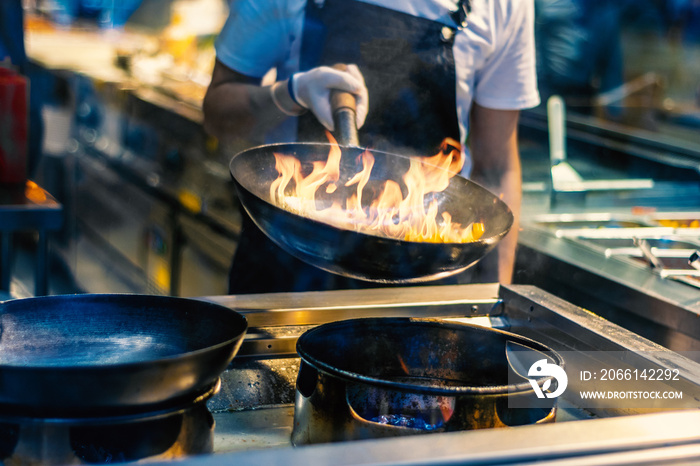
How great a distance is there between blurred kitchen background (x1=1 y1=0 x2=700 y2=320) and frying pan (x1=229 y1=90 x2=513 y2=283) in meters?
0.72

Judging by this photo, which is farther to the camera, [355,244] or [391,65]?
[391,65]

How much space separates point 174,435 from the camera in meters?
0.72

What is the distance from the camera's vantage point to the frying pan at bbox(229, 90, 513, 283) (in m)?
0.83

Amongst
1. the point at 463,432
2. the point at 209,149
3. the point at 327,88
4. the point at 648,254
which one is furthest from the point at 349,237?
the point at 209,149

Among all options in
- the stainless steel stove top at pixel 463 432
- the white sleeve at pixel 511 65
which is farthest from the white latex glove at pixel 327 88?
the white sleeve at pixel 511 65

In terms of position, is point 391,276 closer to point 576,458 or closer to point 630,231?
point 576,458

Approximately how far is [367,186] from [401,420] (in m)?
0.43

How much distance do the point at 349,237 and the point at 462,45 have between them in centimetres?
91

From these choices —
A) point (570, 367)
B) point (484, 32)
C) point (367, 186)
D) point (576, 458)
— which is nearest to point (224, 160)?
point (484, 32)

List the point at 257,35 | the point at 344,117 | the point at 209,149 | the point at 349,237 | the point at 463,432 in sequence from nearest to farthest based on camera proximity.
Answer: the point at 463,432 → the point at 349,237 → the point at 344,117 → the point at 257,35 → the point at 209,149

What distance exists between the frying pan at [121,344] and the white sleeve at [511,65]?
102cm

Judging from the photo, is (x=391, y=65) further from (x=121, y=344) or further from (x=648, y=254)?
(x=121, y=344)

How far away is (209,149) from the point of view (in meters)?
2.89

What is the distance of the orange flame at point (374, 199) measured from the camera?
990 millimetres
